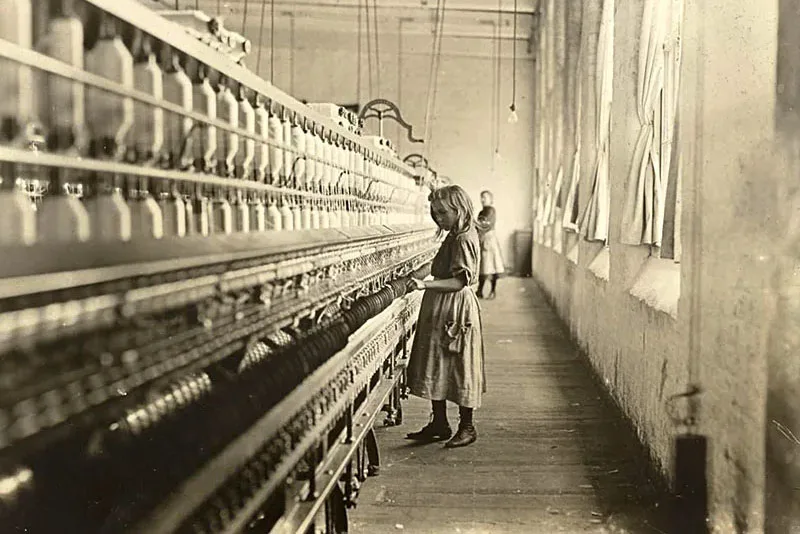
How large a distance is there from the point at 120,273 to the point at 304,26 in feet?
49.7

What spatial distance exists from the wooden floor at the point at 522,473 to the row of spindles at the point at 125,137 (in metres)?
1.62

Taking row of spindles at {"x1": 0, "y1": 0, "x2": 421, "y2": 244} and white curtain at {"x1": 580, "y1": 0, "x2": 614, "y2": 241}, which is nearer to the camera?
row of spindles at {"x1": 0, "y1": 0, "x2": 421, "y2": 244}

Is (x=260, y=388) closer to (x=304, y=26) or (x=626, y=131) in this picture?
(x=626, y=131)

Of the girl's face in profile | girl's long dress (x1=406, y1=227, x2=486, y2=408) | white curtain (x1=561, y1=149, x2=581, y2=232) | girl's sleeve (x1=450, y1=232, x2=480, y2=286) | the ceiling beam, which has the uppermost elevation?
the ceiling beam

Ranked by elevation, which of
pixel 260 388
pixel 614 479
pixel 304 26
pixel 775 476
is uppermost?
pixel 304 26

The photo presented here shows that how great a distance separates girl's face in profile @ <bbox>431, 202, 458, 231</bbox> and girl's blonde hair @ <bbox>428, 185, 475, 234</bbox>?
0.02 m

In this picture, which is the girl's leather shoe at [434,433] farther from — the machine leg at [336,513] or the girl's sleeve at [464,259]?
the machine leg at [336,513]

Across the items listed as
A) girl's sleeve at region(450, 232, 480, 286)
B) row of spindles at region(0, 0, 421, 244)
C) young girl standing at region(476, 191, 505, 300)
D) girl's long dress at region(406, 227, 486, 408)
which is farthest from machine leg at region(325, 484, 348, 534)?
young girl standing at region(476, 191, 505, 300)

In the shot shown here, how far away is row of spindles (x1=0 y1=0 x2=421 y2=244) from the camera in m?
Answer: 1.37

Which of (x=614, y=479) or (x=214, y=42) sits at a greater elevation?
(x=214, y=42)

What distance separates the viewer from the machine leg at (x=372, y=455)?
3.94m

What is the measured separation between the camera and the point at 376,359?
4.07 m

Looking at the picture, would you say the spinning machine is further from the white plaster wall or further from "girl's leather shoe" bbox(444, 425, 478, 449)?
"girl's leather shoe" bbox(444, 425, 478, 449)

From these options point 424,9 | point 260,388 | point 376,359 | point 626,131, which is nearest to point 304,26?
point 424,9
